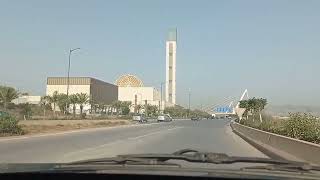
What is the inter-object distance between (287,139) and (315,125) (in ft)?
6.80

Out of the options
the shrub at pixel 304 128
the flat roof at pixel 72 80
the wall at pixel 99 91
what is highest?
the flat roof at pixel 72 80

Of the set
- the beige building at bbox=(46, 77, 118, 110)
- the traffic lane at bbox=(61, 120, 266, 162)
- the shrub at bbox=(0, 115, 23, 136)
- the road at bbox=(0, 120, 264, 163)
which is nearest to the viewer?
the road at bbox=(0, 120, 264, 163)

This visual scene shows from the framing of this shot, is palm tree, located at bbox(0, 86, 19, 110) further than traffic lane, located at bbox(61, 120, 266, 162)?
Yes

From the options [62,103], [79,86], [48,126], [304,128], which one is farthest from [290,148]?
[79,86]

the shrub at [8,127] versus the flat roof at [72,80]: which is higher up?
the flat roof at [72,80]

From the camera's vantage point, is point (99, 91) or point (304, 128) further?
point (99, 91)

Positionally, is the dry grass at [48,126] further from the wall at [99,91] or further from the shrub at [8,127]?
the wall at [99,91]

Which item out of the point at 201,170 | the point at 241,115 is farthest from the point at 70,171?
the point at 241,115

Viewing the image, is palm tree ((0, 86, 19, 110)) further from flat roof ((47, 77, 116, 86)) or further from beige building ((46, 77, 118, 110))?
flat roof ((47, 77, 116, 86))

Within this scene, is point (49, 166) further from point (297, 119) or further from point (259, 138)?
point (259, 138)

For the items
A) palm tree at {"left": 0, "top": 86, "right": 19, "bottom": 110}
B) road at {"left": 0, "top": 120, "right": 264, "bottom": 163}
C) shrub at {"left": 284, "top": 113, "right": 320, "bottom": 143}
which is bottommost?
road at {"left": 0, "top": 120, "right": 264, "bottom": 163}

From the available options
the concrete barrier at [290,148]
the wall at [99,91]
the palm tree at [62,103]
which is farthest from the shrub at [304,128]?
the wall at [99,91]

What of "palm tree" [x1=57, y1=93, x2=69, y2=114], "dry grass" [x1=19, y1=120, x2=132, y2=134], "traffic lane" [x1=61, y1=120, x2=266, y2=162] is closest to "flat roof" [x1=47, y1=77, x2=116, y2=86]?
"palm tree" [x1=57, y1=93, x2=69, y2=114]

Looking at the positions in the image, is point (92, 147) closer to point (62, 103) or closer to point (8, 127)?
point (8, 127)
